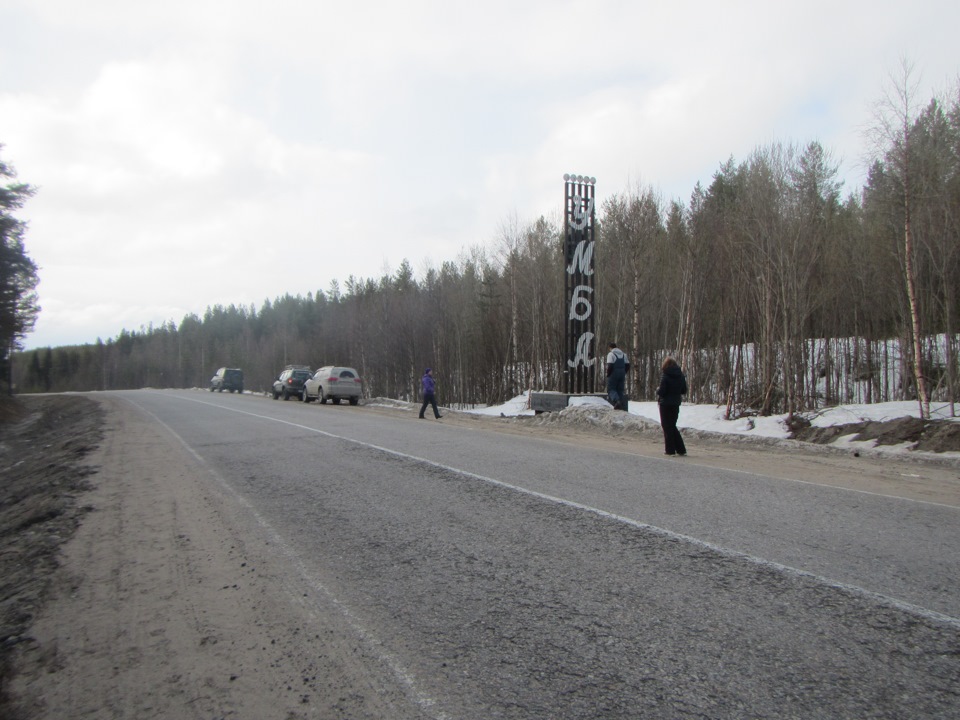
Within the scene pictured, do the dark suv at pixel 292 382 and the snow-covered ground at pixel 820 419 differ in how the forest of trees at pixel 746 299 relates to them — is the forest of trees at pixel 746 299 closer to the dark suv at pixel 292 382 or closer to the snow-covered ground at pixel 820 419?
the snow-covered ground at pixel 820 419

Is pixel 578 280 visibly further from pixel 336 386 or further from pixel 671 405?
pixel 336 386

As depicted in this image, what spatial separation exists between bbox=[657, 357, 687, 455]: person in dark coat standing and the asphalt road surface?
2.51 m

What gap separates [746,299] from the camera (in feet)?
78.8

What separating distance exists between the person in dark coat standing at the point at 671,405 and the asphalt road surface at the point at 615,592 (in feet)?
8.22

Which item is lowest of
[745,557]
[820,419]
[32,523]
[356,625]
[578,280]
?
[32,523]

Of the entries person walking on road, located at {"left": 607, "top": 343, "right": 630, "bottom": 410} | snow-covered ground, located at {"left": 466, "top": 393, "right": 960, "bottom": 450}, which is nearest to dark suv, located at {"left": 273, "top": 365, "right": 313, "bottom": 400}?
person walking on road, located at {"left": 607, "top": 343, "right": 630, "bottom": 410}

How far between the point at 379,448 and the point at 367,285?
247ft

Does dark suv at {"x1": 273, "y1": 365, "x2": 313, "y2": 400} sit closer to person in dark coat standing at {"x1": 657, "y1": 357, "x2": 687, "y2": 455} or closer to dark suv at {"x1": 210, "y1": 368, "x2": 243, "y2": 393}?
dark suv at {"x1": 210, "y1": 368, "x2": 243, "y2": 393}

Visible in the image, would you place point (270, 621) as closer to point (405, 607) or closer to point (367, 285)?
point (405, 607)

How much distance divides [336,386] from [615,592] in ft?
100.0

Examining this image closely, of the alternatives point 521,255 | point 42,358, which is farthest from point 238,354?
point 521,255

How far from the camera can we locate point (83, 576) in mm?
5410

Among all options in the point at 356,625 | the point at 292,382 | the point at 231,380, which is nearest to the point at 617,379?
the point at 356,625

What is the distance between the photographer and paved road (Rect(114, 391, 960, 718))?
10.5 feet
